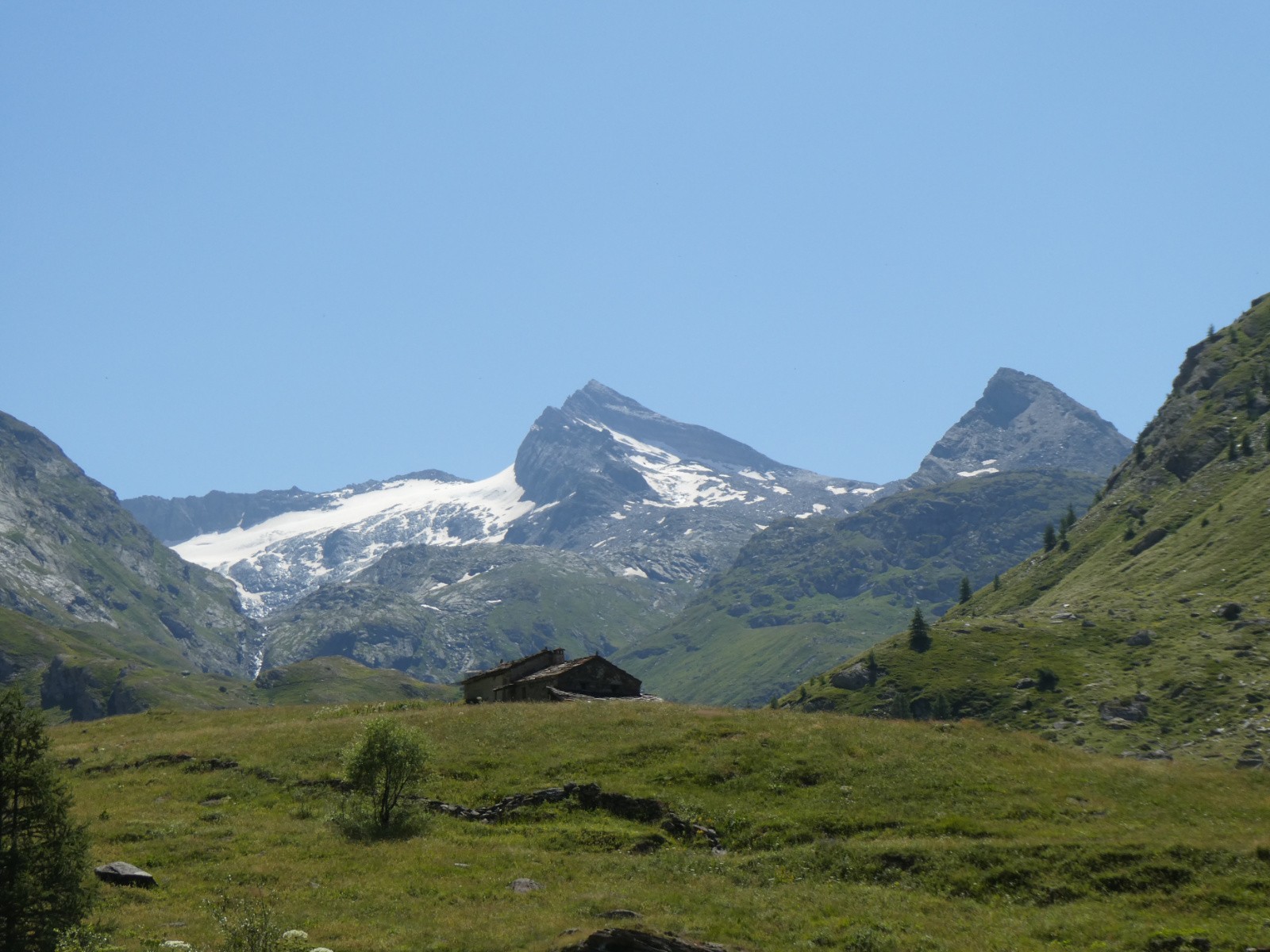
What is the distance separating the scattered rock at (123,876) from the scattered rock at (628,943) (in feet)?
65.5

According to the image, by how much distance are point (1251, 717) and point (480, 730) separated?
529 feet

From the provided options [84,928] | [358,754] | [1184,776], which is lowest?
[84,928]

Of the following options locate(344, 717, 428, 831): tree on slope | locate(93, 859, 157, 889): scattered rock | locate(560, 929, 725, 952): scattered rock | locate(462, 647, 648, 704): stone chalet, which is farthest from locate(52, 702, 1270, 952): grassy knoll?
locate(462, 647, 648, 704): stone chalet

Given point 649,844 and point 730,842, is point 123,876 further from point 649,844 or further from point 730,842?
point 730,842

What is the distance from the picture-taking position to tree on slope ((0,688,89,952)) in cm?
3269

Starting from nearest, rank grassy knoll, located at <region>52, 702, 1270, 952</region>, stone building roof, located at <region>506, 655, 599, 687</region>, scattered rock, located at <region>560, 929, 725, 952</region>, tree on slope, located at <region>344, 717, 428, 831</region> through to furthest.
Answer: scattered rock, located at <region>560, 929, 725, 952</region> → grassy knoll, located at <region>52, 702, 1270, 952</region> → tree on slope, located at <region>344, 717, 428, 831</region> → stone building roof, located at <region>506, 655, 599, 687</region>

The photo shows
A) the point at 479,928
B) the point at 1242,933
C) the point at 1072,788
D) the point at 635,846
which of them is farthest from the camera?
the point at 1072,788

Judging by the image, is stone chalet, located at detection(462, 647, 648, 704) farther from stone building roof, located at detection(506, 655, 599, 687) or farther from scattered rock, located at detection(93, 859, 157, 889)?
scattered rock, located at detection(93, 859, 157, 889)

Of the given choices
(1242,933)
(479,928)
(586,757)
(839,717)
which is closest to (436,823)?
(586,757)

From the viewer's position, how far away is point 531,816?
5197cm

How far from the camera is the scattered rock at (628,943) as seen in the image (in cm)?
3181

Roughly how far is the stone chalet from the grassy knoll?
62.6ft

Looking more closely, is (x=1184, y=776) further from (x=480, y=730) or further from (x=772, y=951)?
(x=480, y=730)

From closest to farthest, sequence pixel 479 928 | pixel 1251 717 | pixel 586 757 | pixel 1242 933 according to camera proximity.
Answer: pixel 1242 933 → pixel 479 928 → pixel 586 757 → pixel 1251 717
